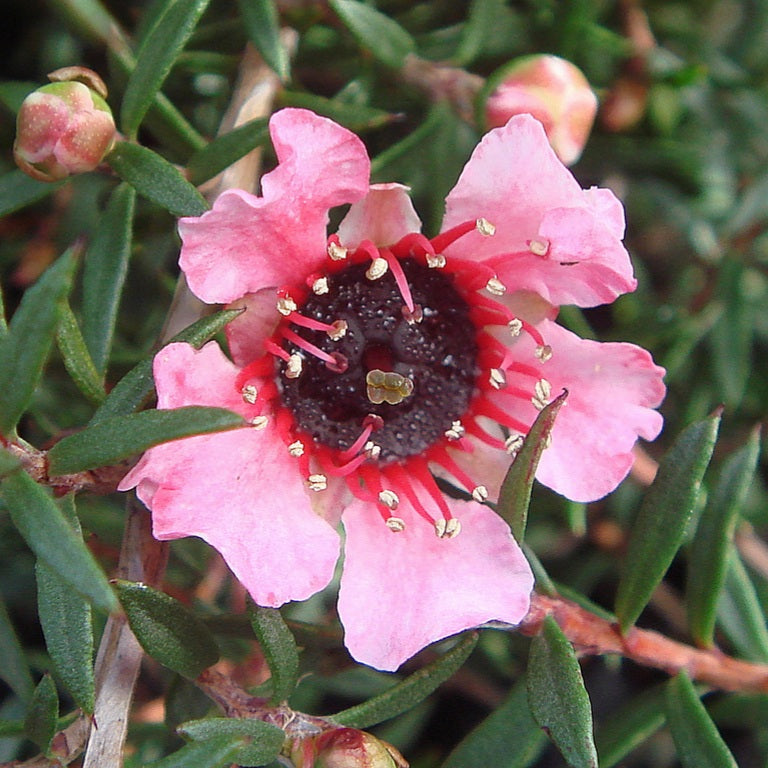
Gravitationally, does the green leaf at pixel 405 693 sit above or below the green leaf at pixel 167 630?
below

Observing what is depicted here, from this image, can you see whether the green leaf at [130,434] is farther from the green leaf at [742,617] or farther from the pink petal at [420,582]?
the green leaf at [742,617]

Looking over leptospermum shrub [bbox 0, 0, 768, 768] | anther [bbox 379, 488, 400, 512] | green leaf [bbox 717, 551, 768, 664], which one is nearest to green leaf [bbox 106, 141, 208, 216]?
leptospermum shrub [bbox 0, 0, 768, 768]

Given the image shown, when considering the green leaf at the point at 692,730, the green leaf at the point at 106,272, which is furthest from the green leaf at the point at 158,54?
the green leaf at the point at 692,730

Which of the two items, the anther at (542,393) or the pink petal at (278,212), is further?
the anther at (542,393)

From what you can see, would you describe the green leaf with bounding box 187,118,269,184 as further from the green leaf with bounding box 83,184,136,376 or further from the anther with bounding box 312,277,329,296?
the anther with bounding box 312,277,329,296

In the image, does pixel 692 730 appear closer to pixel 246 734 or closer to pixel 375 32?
pixel 246 734

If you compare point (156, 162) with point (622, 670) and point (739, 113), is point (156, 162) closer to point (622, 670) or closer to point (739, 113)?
point (739, 113)

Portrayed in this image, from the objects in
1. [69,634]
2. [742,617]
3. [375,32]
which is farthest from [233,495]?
[742,617]
